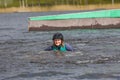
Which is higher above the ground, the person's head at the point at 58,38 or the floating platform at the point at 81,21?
the person's head at the point at 58,38

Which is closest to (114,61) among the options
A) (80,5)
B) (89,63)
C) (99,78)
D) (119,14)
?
(89,63)

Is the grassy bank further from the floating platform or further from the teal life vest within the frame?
the teal life vest

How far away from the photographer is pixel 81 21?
163 feet

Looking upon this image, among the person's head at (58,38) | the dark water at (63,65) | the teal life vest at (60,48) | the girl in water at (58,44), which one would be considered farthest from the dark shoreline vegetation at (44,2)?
the person's head at (58,38)

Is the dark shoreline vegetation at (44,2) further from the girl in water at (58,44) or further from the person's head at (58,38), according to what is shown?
the person's head at (58,38)

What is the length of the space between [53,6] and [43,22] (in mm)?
93288

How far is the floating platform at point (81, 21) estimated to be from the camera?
48.7m

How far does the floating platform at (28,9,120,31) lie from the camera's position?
48.7 m

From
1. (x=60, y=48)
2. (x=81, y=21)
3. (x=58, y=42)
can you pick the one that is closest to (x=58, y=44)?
(x=58, y=42)

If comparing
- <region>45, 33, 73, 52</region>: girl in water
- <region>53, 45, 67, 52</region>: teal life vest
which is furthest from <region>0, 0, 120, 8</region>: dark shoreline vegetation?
<region>53, 45, 67, 52</region>: teal life vest

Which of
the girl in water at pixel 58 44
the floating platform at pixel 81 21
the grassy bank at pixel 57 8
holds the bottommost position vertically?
the grassy bank at pixel 57 8

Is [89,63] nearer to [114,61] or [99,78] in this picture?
[114,61]

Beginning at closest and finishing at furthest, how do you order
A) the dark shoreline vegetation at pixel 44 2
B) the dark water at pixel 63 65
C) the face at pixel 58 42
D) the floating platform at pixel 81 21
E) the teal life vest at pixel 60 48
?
the dark water at pixel 63 65, the face at pixel 58 42, the teal life vest at pixel 60 48, the floating platform at pixel 81 21, the dark shoreline vegetation at pixel 44 2

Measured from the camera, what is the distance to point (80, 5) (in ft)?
457
